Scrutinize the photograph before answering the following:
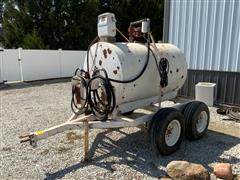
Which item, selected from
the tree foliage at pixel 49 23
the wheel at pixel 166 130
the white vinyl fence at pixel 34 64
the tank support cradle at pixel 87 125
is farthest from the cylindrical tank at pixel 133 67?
the tree foliage at pixel 49 23

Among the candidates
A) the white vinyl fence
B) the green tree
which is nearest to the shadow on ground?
the white vinyl fence

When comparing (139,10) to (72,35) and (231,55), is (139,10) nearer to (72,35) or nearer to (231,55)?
(72,35)

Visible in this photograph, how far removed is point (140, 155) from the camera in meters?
4.07

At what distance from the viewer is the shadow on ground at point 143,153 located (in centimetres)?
369

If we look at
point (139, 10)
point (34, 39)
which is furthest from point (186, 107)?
point (139, 10)

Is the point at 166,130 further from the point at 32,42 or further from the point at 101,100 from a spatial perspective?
the point at 32,42

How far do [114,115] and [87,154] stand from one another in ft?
2.25

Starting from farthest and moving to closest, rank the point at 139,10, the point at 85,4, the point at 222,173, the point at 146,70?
the point at 139,10 < the point at 85,4 < the point at 146,70 < the point at 222,173

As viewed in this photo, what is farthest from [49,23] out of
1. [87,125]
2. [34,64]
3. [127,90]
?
[87,125]

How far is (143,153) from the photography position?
4.13m

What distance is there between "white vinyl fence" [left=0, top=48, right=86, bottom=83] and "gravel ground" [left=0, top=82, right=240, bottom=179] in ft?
20.9

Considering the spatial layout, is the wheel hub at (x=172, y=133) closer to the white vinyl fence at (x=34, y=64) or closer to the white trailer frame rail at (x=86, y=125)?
the white trailer frame rail at (x=86, y=125)

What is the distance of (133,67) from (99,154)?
1411 millimetres

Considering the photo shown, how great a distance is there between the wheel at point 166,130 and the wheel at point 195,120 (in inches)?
13.8
